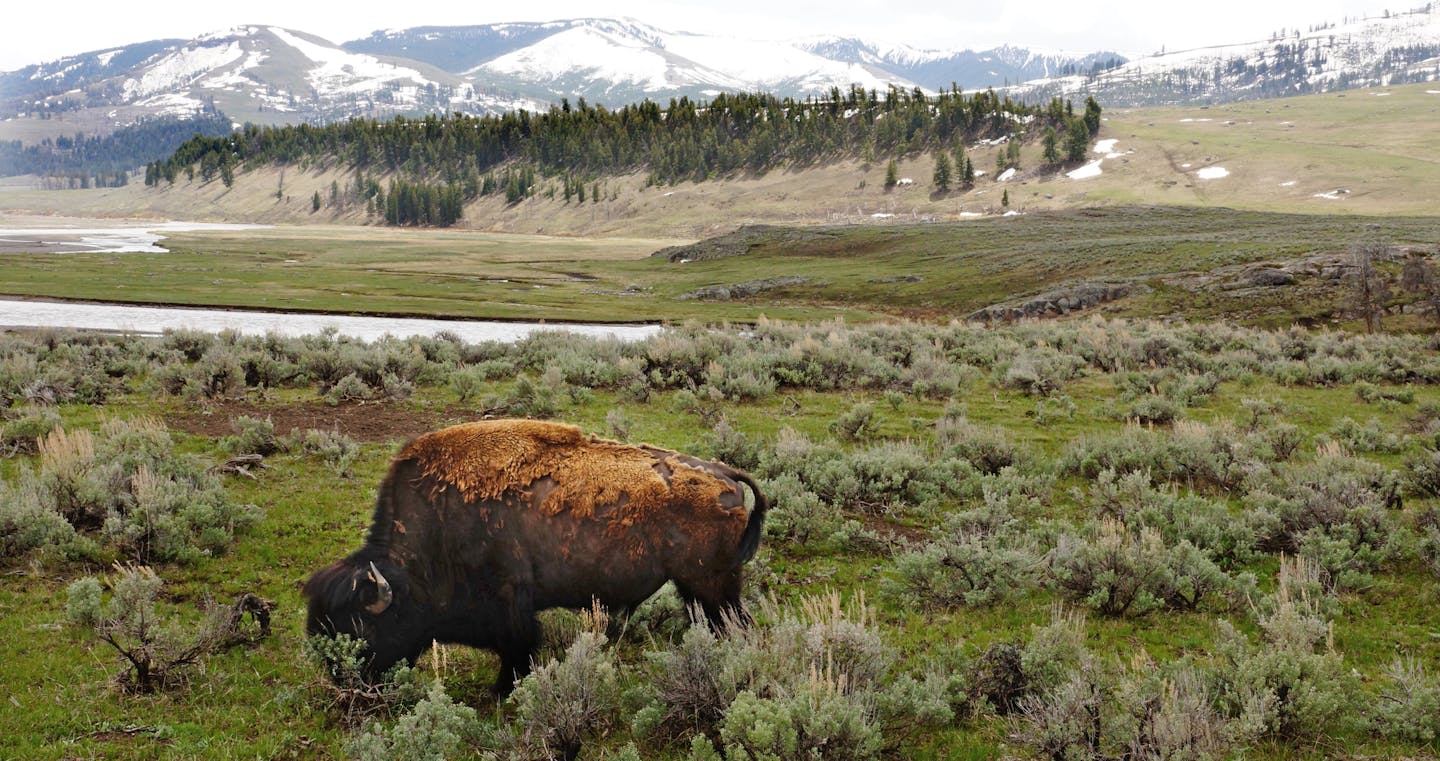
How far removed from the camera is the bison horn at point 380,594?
5012 millimetres

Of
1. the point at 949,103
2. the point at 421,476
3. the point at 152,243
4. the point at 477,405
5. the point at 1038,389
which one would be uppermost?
the point at 949,103

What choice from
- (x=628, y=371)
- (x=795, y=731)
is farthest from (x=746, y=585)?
(x=628, y=371)

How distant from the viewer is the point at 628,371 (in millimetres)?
17234

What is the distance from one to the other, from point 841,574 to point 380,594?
4531mm

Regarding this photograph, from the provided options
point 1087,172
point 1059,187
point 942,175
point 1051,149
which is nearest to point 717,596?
Result: point 1059,187

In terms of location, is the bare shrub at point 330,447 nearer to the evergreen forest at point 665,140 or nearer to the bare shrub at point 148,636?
the bare shrub at point 148,636

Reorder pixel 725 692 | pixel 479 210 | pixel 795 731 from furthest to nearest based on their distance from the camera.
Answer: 1. pixel 479 210
2. pixel 725 692
3. pixel 795 731

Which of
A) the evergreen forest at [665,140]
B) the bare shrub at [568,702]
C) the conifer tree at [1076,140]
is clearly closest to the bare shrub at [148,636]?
the bare shrub at [568,702]

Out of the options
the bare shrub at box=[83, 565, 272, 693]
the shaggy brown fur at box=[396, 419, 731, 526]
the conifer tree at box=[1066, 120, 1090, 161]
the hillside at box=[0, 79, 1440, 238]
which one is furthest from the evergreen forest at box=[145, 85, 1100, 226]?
the bare shrub at box=[83, 565, 272, 693]

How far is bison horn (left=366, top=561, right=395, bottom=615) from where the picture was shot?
5.01 m

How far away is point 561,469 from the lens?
17.8 feet

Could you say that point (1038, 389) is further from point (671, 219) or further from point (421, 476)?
point (671, 219)

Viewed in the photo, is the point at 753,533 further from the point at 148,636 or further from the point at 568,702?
the point at 148,636

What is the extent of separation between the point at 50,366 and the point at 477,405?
27.7 feet
